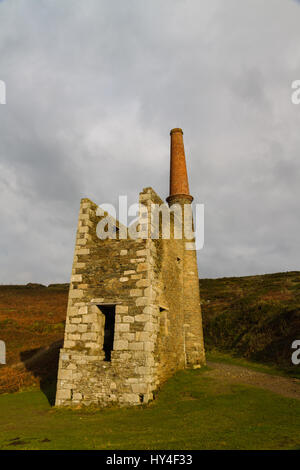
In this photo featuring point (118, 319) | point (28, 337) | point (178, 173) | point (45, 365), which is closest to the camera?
point (118, 319)

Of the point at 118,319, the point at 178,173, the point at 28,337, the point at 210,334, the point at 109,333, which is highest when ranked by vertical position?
the point at 178,173

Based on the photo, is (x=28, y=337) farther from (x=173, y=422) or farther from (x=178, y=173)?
(x=173, y=422)

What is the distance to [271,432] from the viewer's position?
21.5 ft

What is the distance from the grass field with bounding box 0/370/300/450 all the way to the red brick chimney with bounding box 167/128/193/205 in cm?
1085

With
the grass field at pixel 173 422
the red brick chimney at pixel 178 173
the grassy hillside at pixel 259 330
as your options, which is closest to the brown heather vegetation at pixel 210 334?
the grassy hillside at pixel 259 330

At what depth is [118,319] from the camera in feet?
35.5

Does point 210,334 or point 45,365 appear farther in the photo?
point 210,334

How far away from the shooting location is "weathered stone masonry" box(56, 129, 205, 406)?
1014cm

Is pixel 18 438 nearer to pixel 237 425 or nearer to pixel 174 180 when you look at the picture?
pixel 237 425

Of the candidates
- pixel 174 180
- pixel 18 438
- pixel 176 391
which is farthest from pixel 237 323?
pixel 18 438

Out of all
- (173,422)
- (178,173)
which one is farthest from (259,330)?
(173,422)

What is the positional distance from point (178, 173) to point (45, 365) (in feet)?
45.1

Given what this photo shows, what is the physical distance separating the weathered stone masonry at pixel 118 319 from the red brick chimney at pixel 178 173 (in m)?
5.96
